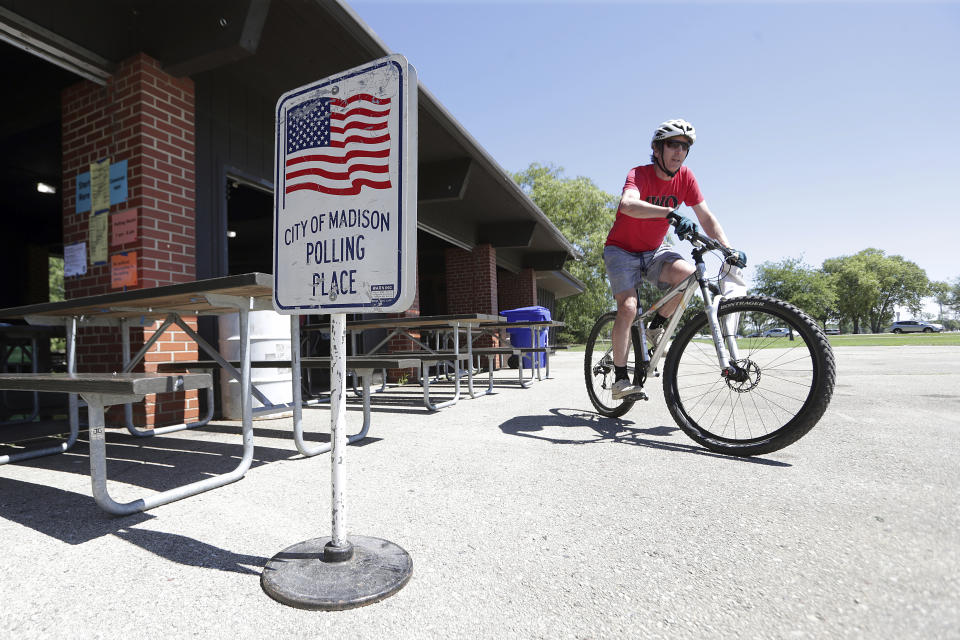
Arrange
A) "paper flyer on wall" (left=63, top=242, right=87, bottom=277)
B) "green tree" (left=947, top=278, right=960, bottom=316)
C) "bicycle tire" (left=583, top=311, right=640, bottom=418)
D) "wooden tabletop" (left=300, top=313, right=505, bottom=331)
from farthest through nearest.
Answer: "green tree" (left=947, top=278, right=960, bottom=316) → "wooden tabletop" (left=300, top=313, right=505, bottom=331) → "paper flyer on wall" (left=63, top=242, right=87, bottom=277) → "bicycle tire" (left=583, top=311, right=640, bottom=418)

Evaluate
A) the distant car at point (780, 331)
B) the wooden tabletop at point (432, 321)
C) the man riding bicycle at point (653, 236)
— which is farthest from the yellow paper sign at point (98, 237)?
the distant car at point (780, 331)

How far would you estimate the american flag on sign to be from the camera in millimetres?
1412

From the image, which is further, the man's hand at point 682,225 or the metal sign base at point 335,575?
the man's hand at point 682,225

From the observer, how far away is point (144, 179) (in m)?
3.81

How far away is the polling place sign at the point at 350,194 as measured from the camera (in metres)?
1.35

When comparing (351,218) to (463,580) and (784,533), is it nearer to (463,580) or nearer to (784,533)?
(463,580)

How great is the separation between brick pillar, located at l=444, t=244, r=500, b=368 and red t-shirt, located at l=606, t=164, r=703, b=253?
7.44m

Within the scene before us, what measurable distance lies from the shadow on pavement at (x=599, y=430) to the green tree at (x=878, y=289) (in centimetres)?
8343

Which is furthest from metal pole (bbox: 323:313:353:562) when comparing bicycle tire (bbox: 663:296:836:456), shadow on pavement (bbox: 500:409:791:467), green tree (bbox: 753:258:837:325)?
green tree (bbox: 753:258:837:325)

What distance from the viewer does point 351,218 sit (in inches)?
55.7

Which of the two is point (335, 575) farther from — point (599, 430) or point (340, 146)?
point (599, 430)

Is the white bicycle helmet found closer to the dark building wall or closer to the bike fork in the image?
the bike fork

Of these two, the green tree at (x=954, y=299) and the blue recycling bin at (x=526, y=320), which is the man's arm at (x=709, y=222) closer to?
the blue recycling bin at (x=526, y=320)

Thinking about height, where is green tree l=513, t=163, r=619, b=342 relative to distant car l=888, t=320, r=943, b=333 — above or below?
above
